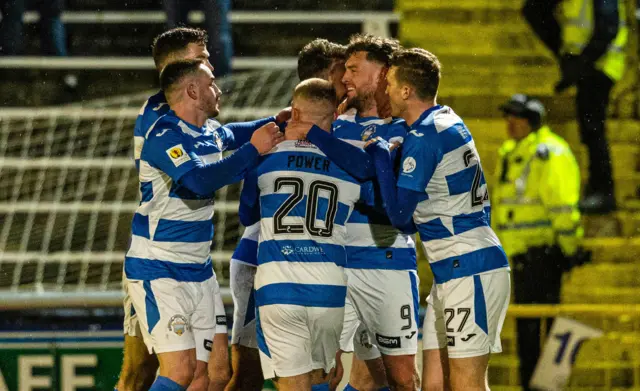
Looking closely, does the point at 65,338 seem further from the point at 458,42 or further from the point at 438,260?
the point at 458,42

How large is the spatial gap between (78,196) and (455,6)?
3.43m

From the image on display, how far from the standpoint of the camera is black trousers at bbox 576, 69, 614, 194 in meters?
7.81

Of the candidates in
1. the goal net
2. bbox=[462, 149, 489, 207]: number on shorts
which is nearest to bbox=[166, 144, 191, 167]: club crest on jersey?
bbox=[462, 149, 489, 207]: number on shorts

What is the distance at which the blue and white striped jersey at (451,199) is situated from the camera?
14.6 ft

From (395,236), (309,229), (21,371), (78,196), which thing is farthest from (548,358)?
(78,196)

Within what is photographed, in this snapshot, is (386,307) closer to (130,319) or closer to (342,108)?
(342,108)

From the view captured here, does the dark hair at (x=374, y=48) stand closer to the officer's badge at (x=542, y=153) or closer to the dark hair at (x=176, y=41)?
the dark hair at (x=176, y=41)

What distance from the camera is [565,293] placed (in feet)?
25.4

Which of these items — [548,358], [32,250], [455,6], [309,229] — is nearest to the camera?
[309,229]

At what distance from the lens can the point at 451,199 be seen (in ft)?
14.8

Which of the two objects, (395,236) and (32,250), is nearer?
(395,236)

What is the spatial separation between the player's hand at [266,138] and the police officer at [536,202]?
303 cm

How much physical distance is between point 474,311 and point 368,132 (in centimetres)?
99

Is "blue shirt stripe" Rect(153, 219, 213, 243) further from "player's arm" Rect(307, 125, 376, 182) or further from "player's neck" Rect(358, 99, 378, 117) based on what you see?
"player's neck" Rect(358, 99, 378, 117)
